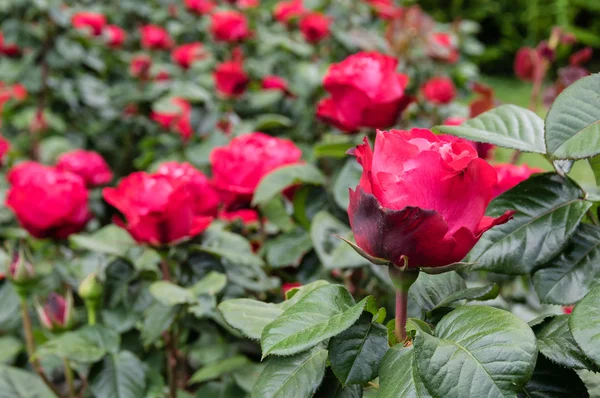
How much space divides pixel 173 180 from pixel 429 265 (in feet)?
1.46

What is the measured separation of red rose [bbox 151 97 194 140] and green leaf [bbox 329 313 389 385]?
1368 mm

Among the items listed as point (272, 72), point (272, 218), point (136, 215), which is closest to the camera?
point (136, 215)

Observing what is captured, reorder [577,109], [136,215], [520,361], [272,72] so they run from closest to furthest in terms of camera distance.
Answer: [520,361]
[577,109]
[136,215]
[272,72]

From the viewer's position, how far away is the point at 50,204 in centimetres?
103

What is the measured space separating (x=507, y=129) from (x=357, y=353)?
0.27m

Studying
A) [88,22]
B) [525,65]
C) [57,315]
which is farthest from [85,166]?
[525,65]

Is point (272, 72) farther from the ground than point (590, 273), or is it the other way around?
point (590, 273)

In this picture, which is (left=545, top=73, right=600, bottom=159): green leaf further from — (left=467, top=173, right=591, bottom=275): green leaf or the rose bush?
(left=467, top=173, right=591, bottom=275): green leaf

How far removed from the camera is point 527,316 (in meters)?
1.06

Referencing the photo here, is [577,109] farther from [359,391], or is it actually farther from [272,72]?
[272,72]

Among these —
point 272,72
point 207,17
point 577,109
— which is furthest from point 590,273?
point 207,17

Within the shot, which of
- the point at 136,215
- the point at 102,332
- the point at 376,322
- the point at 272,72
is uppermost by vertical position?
the point at 376,322

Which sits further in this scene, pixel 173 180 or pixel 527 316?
pixel 527 316

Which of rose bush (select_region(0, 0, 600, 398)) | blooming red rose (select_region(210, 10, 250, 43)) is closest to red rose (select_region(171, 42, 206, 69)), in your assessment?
rose bush (select_region(0, 0, 600, 398))
